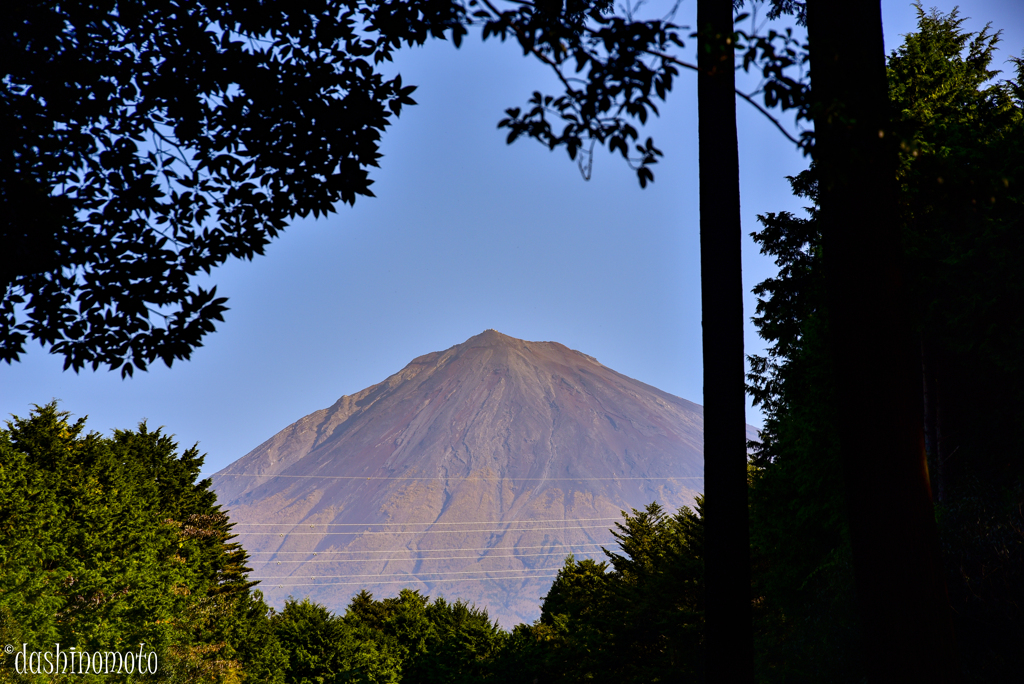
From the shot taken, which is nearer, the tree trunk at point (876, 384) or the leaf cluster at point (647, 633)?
the tree trunk at point (876, 384)

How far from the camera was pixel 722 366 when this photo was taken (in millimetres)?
5766

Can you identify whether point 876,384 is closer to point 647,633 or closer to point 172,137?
point 172,137

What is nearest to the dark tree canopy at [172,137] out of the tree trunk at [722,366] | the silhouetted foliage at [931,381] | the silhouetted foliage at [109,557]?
the tree trunk at [722,366]

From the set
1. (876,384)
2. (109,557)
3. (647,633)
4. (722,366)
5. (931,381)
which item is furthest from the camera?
(109,557)

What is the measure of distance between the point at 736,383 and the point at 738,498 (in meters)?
0.90

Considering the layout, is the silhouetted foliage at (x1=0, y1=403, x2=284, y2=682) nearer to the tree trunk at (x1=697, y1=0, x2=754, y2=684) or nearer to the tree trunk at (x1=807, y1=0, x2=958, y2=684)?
the tree trunk at (x1=697, y1=0, x2=754, y2=684)

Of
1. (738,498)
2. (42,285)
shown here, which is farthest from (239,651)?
(738,498)

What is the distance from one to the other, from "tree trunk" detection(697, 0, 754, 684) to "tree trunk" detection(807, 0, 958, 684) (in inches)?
32.8

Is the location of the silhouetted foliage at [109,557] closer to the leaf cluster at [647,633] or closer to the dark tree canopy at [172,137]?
the leaf cluster at [647,633]

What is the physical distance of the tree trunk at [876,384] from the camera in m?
4.64

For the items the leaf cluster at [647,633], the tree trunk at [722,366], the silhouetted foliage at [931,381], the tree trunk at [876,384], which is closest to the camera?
the tree trunk at [876,384]

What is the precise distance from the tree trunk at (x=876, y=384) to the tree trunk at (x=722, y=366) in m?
0.83

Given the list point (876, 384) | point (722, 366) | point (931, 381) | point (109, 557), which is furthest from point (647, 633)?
point (876, 384)

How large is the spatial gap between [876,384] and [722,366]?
122 centimetres
